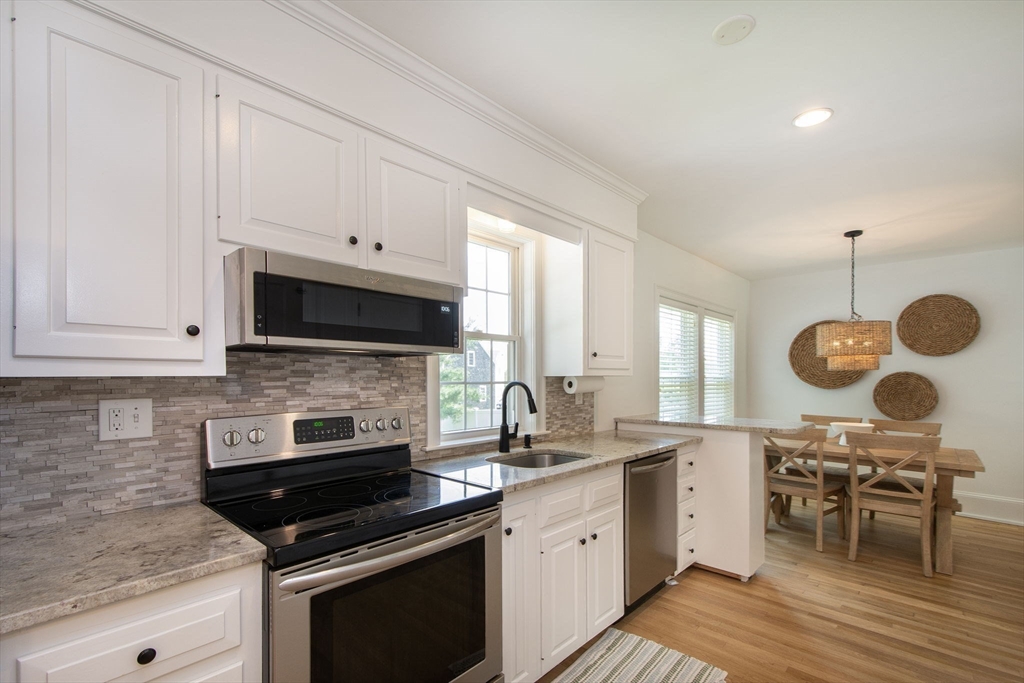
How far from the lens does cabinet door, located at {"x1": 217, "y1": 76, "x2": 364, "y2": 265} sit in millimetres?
1401

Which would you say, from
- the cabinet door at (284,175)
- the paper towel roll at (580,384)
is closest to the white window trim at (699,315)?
the paper towel roll at (580,384)

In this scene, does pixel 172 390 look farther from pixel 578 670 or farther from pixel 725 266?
pixel 725 266

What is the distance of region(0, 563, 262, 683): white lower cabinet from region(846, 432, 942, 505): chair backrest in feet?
12.5

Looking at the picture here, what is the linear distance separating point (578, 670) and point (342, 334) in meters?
1.78

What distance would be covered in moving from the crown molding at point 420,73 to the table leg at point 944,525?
322 cm

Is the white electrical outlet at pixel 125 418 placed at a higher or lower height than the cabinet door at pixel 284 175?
lower

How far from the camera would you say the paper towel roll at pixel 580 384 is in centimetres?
295

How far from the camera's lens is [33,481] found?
1268 millimetres

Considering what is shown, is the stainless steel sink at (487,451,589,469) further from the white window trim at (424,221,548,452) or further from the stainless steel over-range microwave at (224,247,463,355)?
the stainless steel over-range microwave at (224,247,463,355)

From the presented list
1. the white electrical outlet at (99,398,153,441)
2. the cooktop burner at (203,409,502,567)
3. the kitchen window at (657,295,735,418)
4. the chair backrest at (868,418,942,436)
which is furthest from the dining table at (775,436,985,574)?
the white electrical outlet at (99,398,153,441)

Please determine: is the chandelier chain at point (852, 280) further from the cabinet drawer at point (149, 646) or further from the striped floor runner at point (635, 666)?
the cabinet drawer at point (149, 646)

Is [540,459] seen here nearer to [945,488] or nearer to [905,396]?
[945,488]

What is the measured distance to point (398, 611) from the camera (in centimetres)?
136

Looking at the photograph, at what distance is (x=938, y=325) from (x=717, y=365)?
6.95 ft
